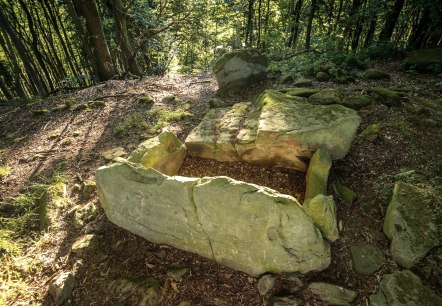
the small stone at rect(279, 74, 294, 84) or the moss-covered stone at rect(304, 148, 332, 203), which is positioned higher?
the small stone at rect(279, 74, 294, 84)

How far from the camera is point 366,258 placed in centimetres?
257

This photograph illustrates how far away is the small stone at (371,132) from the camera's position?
3.77 metres

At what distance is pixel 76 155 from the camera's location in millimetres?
4789

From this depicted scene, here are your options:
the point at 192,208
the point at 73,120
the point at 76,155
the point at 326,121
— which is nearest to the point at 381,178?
the point at 326,121

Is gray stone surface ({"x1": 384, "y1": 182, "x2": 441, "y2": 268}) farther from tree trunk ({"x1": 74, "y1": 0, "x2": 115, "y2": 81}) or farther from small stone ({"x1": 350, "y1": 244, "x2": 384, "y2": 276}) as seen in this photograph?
tree trunk ({"x1": 74, "y1": 0, "x2": 115, "y2": 81})

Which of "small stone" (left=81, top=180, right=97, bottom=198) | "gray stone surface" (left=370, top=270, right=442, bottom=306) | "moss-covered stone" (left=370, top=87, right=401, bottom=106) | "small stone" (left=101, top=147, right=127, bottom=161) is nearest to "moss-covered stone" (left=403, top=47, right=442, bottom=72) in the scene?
"moss-covered stone" (left=370, top=87, right=401, bottom=106)

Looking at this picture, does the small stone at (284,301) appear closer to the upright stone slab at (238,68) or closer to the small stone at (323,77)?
the upright stone slab at (238,68)

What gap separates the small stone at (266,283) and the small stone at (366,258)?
0.83 metres

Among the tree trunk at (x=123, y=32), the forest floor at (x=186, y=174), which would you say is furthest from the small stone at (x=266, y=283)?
the tree trunk at (x=123, y=32)

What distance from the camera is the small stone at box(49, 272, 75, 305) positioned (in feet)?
8.86

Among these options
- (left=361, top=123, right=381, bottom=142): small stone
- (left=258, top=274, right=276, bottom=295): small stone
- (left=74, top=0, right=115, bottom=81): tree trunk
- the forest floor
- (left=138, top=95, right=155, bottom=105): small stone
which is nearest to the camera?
(left=258, top=274, right=276, bottom=295): small stone

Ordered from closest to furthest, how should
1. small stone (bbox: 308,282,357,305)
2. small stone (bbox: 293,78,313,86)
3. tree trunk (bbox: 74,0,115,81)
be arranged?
small stone (bbox: 308,282,357,305) < small stone (bbox: 293,78,313,86) < tree trunk (bbox: 74,0,115,81)

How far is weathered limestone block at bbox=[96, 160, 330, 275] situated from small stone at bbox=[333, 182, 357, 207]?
2.66 feet

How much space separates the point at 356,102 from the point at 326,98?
58 cm
